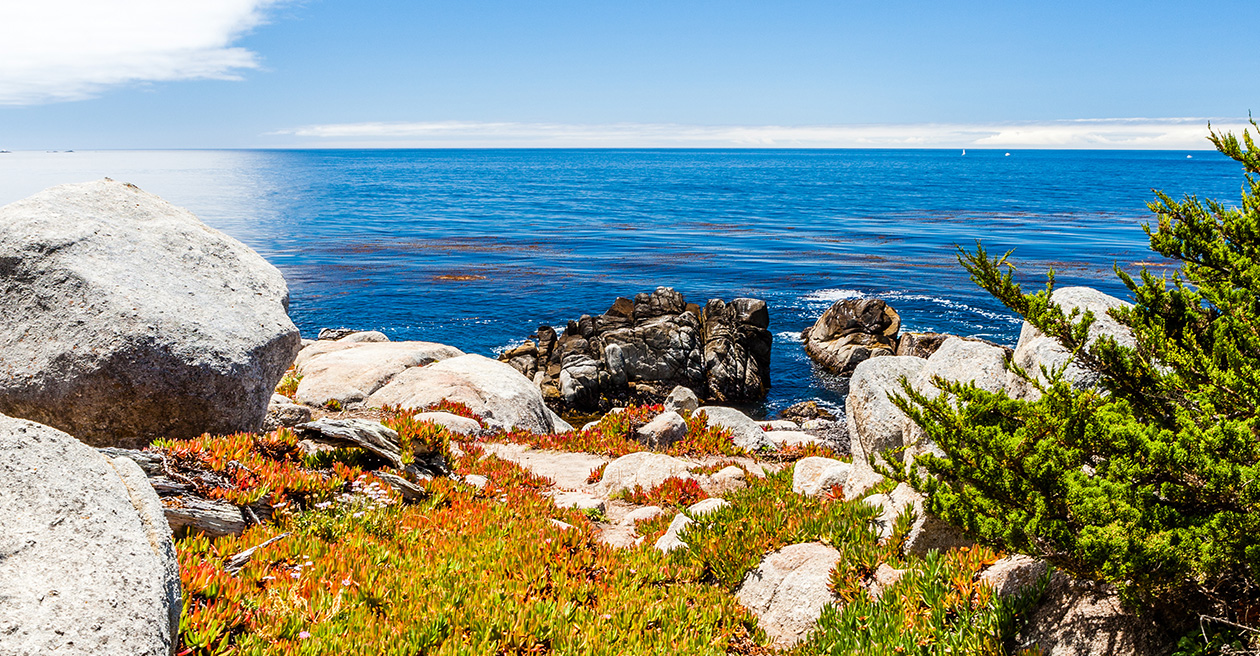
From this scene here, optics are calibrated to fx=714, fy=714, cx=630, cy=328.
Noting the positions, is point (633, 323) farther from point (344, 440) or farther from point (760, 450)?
point (344, 440)

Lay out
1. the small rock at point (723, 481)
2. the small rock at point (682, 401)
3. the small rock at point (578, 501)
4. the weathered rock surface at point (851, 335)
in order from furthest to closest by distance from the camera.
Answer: the weathered rock surface at point (851, 335) → the small rock at point (682, 401) → the small rock at point (723, 481) → the small rock at point (578, 501)

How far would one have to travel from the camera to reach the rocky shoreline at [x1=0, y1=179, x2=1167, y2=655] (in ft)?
14.4

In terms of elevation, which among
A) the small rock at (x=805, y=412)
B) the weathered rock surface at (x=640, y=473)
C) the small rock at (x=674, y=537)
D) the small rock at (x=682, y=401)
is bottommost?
the small rock at (x=805, y=412)

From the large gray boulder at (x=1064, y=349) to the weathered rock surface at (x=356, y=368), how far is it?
15595mm

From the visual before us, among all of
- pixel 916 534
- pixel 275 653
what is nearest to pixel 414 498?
pixel 275 653

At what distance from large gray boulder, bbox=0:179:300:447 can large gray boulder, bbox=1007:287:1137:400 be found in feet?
33.4

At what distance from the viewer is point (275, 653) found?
5.10m

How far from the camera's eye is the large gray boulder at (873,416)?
10250 millimetres

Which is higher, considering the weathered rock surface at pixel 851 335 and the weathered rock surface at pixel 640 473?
the weathered rock surface at pixel 640 473

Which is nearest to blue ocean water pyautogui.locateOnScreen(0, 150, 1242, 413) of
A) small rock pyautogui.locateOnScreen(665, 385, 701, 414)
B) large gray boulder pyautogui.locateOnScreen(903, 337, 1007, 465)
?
small rock pyautogui.locateOnScreen(665, 385, 701, 414)

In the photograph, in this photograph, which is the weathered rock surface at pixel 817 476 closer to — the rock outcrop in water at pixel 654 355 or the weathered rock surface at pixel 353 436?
the weathered rock surface at pixel 353 436

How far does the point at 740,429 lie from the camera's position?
731 inches

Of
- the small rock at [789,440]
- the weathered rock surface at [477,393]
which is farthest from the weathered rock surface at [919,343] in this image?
the weathered rock surface at [477,393]

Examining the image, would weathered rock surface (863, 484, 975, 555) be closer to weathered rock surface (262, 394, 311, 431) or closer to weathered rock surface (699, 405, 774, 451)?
weathered rock surface (699, 405, 774, 451)
